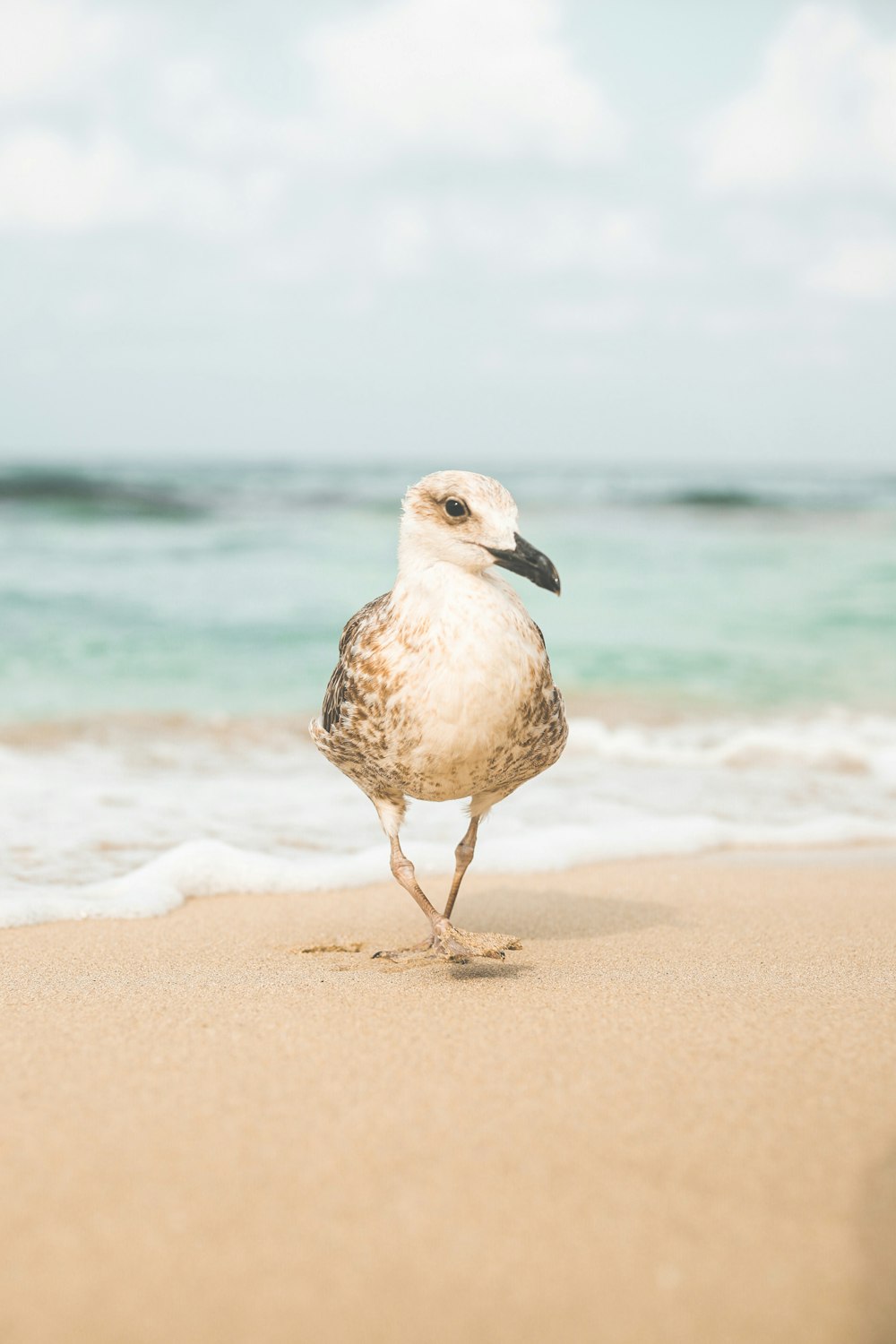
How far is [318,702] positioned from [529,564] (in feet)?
24.4

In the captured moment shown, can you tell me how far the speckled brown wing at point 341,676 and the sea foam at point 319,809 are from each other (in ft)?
4.60

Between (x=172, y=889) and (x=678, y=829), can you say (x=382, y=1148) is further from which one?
(x=678, y=829)

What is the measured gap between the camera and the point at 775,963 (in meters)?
4.04

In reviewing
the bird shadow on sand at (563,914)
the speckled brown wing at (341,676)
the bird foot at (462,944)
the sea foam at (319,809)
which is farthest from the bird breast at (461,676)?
the sea foam at (319,809)

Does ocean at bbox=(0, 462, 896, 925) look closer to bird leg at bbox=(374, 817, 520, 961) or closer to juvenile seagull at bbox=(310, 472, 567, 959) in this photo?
bird leg at bbox=(374, 817, 520, 961)

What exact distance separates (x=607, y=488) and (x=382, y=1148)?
39.2m

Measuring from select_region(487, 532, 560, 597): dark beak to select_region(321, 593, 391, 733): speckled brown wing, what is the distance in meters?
0.62

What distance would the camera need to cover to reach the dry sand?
1.86 meters

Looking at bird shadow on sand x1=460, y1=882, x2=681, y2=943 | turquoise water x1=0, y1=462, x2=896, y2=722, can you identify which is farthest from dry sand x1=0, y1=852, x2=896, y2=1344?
turquoise water x1=0, y1=462, x2=896, y2=722

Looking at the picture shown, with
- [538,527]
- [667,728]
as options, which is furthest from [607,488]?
[667,728]

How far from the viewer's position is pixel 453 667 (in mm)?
3721

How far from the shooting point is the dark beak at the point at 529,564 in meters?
3.70

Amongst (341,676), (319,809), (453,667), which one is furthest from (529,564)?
(319,809)

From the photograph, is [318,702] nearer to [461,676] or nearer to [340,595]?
[340,595]
